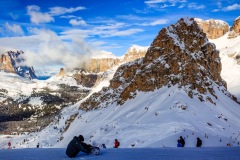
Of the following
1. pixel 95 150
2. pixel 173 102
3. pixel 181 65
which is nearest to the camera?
pixel 95 150

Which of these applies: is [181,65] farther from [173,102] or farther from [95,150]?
[95,150]

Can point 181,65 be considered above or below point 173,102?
above

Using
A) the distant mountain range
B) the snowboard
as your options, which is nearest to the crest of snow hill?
the distant mountain range

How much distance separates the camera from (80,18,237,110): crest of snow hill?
102 meters

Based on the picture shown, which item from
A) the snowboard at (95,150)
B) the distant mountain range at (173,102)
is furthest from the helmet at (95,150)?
the distant mountain range at (173,102)

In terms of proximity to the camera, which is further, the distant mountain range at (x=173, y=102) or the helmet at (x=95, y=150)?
the distant mountain range at (x=173, y=102)

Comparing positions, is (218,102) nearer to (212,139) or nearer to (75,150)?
(212,139)

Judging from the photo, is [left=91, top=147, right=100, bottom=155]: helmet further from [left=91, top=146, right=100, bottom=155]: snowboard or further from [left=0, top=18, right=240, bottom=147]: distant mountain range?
[left=0, top=18, right=240, bottom=147]: distant mountain range

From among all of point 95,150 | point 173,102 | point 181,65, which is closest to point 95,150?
point 95,150

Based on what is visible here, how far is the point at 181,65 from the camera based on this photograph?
107875mm

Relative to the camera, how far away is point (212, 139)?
221 feet

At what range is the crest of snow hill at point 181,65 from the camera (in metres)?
102

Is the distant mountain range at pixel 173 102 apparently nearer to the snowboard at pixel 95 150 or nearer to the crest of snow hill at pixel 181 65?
the crest of snow hill at pixel 181 65

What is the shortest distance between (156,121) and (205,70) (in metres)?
44.0
